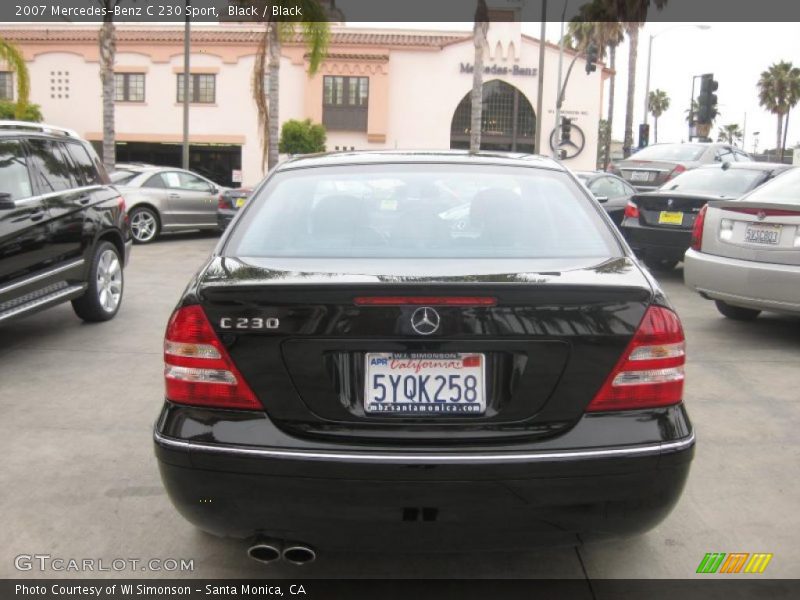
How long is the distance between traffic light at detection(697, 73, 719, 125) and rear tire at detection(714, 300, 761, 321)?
14.9 meters

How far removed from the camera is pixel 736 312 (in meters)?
8.37

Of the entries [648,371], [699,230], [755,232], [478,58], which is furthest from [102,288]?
[478,58]

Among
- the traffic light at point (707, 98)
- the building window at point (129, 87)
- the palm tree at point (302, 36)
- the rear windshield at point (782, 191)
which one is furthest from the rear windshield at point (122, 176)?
the building window at point (129, 87)

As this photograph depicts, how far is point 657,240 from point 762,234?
3549 millimetres

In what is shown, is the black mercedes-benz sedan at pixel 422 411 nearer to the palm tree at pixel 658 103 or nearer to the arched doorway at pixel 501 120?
the arched doorway at pixel 501 120

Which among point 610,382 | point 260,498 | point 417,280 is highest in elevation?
point 417,280

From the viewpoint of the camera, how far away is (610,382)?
2750 mm

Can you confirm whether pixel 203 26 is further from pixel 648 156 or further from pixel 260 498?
pixel 260 498

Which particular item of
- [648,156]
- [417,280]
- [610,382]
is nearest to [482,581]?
[610,382]

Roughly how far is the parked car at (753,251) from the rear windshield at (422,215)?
3751 mm

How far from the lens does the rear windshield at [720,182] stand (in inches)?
420

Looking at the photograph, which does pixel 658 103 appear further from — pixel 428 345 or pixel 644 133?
pixel 428 345

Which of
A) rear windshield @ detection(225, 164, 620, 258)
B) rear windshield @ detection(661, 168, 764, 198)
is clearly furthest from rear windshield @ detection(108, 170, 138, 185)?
rear windshield @ detection(225, 164, 620, 258)

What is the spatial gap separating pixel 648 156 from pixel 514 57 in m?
24.1
